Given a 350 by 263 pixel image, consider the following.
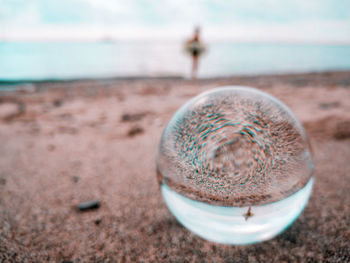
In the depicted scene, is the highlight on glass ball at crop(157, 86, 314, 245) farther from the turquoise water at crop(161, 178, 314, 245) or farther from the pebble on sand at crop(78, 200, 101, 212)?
the pebble on sand at crop(78, 200, 101, 212)

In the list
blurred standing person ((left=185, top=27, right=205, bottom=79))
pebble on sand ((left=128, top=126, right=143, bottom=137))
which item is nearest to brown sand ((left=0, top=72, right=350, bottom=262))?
pebble on sand ((left=128, top=126, right=143, bottom=137))

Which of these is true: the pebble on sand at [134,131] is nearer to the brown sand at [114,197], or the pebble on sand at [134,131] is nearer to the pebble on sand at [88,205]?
the brown sand at [114,197]

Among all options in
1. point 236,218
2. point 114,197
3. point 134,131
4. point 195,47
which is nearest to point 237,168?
point 236,218

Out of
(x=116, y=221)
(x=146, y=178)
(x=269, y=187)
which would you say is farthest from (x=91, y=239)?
(x=269, y=187)

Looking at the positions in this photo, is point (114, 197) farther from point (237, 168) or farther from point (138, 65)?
point (138, 65)

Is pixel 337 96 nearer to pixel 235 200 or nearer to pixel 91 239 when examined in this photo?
pixel 235 200

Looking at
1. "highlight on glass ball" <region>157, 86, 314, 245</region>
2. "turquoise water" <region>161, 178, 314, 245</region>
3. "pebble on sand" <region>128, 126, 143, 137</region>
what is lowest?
"pebble on sand" <region>128, 126, 143, 137</region>

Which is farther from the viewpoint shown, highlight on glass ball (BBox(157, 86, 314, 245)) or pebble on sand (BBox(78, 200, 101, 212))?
pebble on sand (BBox(78, 200, 101, 212))
